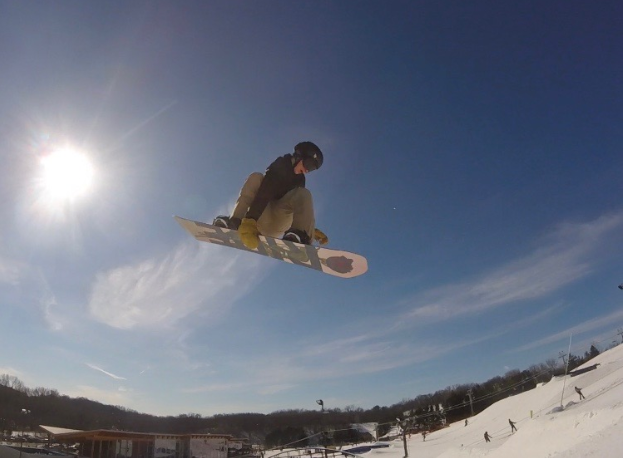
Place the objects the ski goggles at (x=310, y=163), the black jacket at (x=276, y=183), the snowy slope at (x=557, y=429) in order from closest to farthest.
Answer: the ski goggles at (x=310, y=163) → the black jacket at (x=276, y=183) → the snowy slope at (x=557, y=429)

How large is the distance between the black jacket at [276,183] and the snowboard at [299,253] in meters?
0.56

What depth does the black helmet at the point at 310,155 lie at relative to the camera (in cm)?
556

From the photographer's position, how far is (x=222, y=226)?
642 cm

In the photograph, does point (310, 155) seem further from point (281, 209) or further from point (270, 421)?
point (270, 421)

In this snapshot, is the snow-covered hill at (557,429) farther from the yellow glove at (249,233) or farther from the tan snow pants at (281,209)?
the yellow glove at (249,233)

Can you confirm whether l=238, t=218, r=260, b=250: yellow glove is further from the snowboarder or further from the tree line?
the tree line

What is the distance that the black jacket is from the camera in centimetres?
575

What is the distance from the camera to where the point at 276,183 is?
19.1ft

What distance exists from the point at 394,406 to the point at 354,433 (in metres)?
68.7

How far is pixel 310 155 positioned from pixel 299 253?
1651mm

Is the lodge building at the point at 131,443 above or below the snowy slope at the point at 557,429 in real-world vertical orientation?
above

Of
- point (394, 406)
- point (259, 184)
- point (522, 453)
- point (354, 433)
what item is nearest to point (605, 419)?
point (522, 453)

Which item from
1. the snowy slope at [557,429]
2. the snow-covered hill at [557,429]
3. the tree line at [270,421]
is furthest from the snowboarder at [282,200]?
the tree line at [270,421]

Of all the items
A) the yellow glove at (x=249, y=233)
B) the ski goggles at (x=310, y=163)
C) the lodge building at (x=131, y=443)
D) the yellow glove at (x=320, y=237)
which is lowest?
the lodge building at (x=131, y=443)
